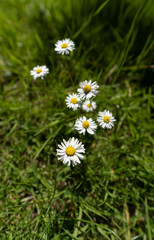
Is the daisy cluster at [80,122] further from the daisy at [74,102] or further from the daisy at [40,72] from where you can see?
the daisy at [40,72]

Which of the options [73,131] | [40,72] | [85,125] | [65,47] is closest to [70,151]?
[85,125]

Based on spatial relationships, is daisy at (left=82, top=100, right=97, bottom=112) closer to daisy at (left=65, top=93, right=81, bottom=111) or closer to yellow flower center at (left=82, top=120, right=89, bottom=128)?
daisy at (left=65, top=93, right=81, bottom=111)

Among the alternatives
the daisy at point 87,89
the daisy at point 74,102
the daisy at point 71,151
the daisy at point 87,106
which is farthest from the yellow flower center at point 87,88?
the daisy at point 71,151

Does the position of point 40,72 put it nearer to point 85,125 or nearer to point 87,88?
point 87,88

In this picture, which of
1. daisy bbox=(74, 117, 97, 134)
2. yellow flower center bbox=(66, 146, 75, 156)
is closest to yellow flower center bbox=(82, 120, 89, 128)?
daisy bbox=(74, 117, 97, 134)

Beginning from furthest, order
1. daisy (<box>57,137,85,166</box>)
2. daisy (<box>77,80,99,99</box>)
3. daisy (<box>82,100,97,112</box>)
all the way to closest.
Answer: daisy (<box>82,100,97,112</box>)
daisy (<box>77,80,99,99</box>)
daisy (<box>57,137,85,166</box>)

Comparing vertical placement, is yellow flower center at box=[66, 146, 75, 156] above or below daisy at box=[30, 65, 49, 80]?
below

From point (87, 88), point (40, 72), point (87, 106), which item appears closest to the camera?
point (87, 88)
